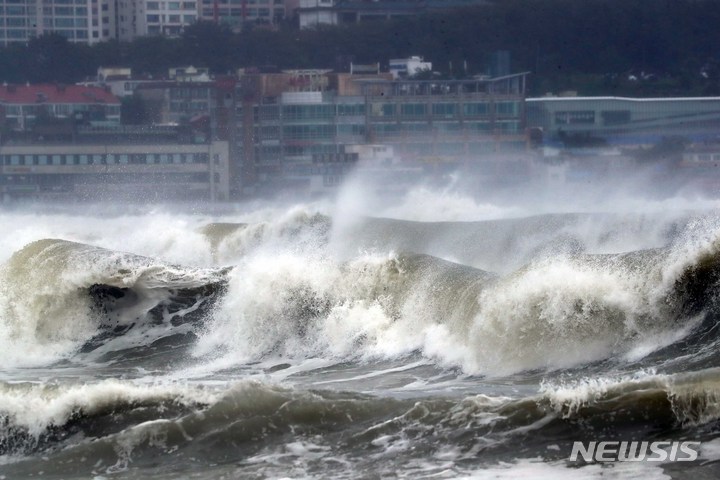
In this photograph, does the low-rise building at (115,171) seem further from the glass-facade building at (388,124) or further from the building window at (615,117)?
the building window at (615,117)

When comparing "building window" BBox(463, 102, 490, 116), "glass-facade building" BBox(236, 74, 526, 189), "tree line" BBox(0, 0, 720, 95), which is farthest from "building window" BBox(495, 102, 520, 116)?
"tree line" BBox(0, 0, 720, 95)

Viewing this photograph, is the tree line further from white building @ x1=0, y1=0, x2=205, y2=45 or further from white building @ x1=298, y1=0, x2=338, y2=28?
white building @ x1=0, y1=0, x2=205, y2=45

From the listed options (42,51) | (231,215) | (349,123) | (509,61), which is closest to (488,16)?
(509,61)

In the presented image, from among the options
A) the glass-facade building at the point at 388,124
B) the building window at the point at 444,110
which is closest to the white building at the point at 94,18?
the glass-facade building at the point at 388,124

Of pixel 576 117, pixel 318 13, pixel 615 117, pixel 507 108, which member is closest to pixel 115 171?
pixel 507 108

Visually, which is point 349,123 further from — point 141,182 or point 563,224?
point 563,224

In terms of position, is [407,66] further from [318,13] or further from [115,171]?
[115,171]
